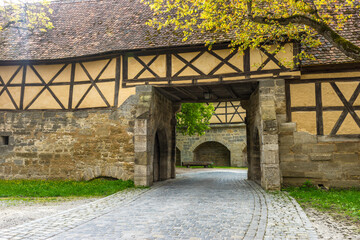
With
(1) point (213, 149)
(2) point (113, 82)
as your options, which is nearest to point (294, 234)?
(2) point (113, 82)

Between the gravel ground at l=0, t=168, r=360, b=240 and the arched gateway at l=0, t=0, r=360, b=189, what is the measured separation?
111 inches

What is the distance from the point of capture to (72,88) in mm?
10320

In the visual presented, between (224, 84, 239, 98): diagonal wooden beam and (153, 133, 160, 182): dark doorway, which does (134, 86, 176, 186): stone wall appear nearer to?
(153, 133, 160, 182): dark doorway

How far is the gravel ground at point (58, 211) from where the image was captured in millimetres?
4051

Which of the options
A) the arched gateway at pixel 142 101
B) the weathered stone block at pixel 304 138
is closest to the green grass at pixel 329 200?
the arched gateway at pixel 142 101

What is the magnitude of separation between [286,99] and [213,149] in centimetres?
1483

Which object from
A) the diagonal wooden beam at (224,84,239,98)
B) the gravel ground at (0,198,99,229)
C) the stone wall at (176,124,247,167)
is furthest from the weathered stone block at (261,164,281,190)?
the stone wall at (176,124,247,167)

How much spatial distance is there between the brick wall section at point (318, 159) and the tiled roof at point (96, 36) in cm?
230

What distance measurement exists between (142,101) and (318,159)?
570 centimetres

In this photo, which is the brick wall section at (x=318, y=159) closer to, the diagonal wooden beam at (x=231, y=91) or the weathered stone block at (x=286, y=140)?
the weathered stone block at (x=286, y=140)

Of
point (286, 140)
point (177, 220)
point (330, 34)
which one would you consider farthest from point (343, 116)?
point (177, 220)

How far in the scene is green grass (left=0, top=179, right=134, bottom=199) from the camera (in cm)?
755

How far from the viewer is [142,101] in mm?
9203

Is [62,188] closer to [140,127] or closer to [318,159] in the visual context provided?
[140,127]
